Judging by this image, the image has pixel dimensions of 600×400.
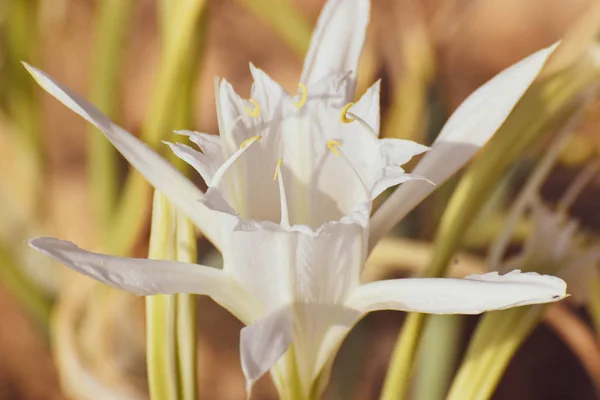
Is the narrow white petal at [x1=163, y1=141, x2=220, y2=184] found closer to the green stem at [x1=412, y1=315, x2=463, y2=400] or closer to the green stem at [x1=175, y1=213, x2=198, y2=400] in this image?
the green stem at [x1=175, y1=213, x2=198, y2=400]

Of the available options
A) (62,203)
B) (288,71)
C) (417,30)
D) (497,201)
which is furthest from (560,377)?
(62,203)

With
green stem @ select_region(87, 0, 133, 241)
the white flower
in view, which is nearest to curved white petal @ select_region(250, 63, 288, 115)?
the white flower

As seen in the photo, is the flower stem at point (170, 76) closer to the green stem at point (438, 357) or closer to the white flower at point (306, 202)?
the white flower at point (306, 202)

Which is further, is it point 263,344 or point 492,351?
point 492,351

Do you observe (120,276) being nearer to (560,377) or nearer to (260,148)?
(260,148)

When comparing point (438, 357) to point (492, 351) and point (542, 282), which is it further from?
point (542, 282)

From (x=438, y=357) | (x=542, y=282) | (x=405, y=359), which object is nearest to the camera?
(x=542, y=282)

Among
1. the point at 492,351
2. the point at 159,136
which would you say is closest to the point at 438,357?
the point at 492,351

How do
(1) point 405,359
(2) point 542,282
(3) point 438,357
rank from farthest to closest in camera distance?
1. (3) point 438,357
2. (1) point 405,359
3. (2) point 542,282
